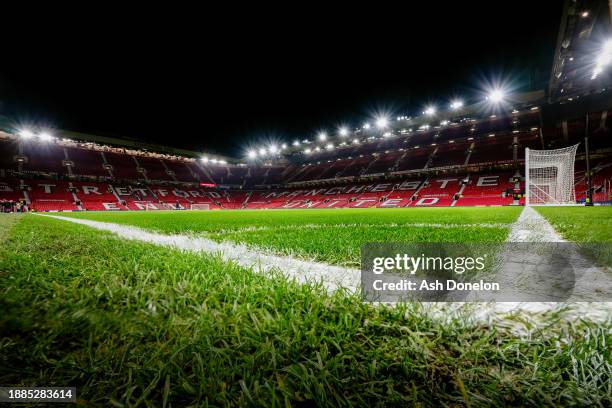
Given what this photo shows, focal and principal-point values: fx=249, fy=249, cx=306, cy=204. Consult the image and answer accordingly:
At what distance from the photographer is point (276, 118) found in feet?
120

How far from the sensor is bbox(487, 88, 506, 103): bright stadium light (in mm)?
29698

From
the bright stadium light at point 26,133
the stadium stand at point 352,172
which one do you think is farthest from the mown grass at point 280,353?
the bright stadium light at point 26,133

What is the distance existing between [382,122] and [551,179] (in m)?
22.3

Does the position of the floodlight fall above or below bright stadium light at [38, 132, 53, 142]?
above

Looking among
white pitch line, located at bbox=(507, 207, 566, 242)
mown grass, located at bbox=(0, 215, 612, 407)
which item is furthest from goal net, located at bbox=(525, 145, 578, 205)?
mown grass, located at bbox=(0, 215, 612, 407)

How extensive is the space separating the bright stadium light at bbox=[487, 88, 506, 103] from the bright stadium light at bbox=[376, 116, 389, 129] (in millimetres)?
12783

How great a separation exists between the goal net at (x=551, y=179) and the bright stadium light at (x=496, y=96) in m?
12.0

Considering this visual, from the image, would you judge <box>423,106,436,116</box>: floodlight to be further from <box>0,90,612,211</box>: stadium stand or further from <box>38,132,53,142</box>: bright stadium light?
<box>38,132,53,142</box>: bright stadium light

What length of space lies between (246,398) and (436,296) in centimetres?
104

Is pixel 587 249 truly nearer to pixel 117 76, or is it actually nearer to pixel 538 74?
pixel 117 76

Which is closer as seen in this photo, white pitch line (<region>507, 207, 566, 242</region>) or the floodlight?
white pitch line (<region>507, 207, 566, 242</region>)

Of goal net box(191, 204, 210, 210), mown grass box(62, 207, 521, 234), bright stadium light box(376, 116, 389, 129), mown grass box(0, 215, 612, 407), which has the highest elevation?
bright stadium light box(376, 116, 389, 129)

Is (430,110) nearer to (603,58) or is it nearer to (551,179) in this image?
(551,179)

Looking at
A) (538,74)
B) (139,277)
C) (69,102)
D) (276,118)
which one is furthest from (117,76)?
(538,74)
